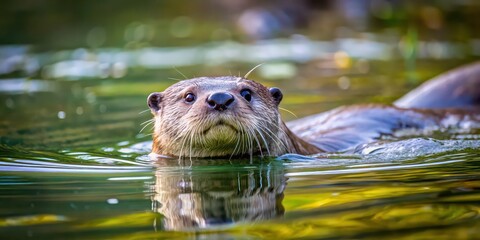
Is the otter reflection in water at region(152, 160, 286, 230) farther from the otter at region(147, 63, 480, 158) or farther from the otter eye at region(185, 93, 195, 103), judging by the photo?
the otter eye at region(185, 93, 195, 103)

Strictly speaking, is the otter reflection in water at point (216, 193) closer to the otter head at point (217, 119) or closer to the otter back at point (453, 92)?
the otter head at point (217, 119)

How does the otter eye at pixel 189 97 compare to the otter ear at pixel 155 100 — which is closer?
the otter eye at pixel 189 97

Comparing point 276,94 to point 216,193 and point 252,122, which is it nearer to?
point 252,122

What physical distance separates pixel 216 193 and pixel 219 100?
700 millimetres

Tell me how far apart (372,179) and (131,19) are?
14198 mm

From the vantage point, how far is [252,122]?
5031 millimetres

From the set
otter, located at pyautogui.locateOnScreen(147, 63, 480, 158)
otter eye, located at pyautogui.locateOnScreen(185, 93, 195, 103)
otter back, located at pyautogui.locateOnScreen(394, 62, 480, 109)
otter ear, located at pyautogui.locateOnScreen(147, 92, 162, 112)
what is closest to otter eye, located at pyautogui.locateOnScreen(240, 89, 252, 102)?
otter, located at pyautogui.locateOnScreen(147, 63, 480, 158)

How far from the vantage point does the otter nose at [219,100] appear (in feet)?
15.9

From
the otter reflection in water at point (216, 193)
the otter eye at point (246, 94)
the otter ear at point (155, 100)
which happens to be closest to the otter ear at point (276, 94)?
the otter eye at point (246, 94)

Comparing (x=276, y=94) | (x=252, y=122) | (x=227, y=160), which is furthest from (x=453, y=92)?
(x=252, y=122)

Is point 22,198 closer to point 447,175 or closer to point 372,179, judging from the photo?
point 372,179

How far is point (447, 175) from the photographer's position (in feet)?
14.8

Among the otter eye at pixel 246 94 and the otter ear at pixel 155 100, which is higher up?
the otter ear at pixel 155 100

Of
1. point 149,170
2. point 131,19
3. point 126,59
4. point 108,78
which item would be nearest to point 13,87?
point 108,78
